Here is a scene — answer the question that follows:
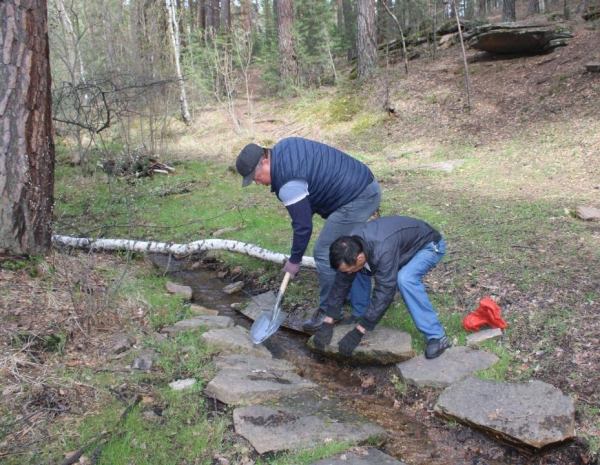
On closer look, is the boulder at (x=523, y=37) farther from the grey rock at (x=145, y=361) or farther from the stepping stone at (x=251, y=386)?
the grey rock at (x=145, y=361)

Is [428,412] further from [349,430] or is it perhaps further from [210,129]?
[210,129]

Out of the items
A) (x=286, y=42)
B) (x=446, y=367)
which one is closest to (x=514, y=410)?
(x=446, y=367)

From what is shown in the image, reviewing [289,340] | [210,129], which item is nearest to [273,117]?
[210,129]

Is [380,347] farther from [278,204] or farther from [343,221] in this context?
[278,204]

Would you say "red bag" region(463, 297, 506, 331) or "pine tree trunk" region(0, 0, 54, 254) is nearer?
"red bag" region(463, 297, 506, 331)

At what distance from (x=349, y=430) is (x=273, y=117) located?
539 inches

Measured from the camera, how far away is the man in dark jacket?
3439mm

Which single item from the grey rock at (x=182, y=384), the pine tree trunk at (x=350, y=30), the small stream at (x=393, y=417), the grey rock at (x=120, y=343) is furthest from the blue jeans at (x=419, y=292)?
the pine tree trunk at (x=350, y=30)

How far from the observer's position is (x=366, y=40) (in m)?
13.9

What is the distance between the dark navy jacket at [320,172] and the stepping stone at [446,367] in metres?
1.35

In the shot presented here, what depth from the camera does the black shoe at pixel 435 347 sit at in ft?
12.0

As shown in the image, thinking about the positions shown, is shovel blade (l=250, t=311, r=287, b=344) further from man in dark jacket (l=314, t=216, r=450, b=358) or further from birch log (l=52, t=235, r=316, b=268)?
birch log (l=52, t=235, r=316, b=268)

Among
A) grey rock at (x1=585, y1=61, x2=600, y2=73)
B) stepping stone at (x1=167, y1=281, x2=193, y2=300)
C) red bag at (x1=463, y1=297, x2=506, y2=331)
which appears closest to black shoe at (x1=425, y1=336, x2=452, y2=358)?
red bag at (x1=463, y1=297, x2=506, y2=331)

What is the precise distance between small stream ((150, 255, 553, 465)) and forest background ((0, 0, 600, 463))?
0.06 m
